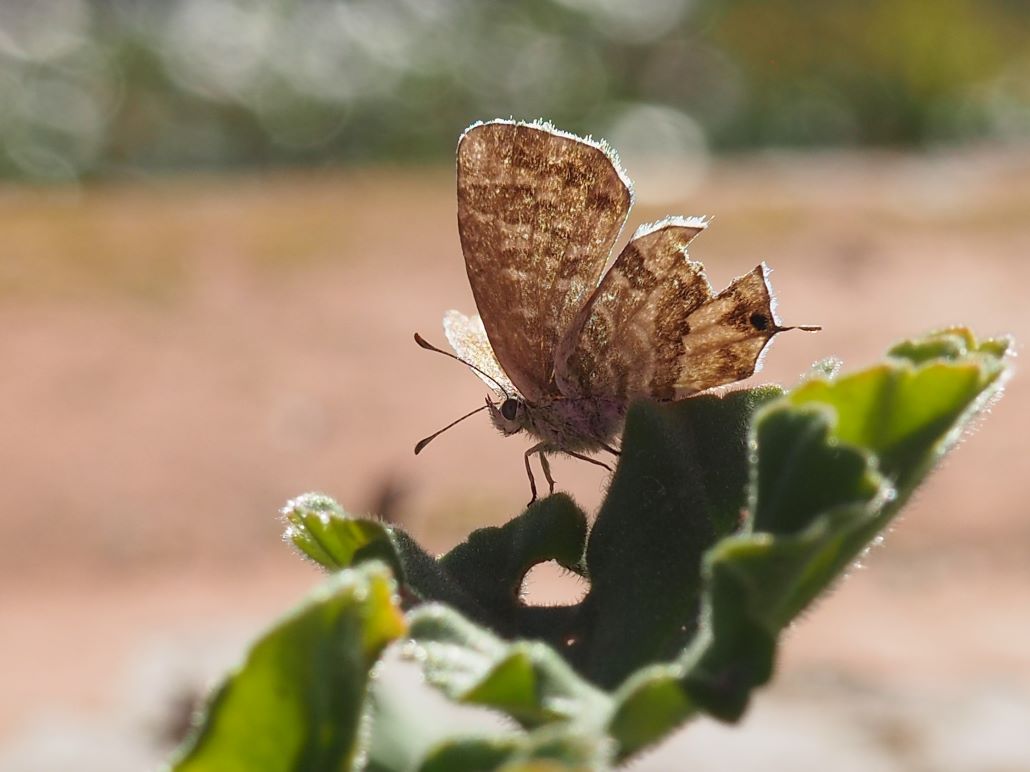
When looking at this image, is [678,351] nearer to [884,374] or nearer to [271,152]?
[884,374]

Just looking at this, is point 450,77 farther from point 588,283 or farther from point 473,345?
point 588,283

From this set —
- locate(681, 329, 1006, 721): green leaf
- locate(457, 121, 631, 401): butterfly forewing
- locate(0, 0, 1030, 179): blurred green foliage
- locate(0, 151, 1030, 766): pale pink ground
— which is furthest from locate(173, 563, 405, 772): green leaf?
locate(0, 0, 1030, 179): blurred green foliage

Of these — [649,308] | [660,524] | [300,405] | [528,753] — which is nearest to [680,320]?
[649,308]

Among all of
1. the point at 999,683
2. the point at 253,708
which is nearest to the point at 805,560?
the point at 253,708

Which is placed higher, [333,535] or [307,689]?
[333,535]

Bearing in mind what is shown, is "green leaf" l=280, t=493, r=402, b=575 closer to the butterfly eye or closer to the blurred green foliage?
the butterfly eye

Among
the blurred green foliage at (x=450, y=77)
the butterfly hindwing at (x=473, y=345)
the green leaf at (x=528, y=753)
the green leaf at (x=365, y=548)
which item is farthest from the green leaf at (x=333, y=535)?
the blurred green foliage at (x=450, y=77)
